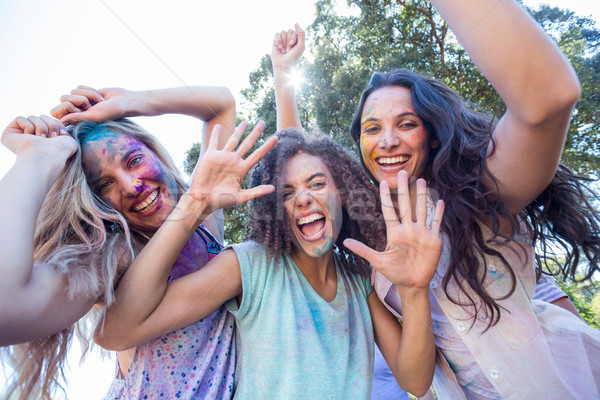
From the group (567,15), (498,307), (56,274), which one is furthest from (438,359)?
(567,15)

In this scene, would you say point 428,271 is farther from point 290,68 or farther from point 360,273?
point 290,68

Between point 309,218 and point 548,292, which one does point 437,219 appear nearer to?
point 309,218

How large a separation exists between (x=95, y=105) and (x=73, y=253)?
90cm

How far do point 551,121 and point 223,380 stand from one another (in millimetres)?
1860

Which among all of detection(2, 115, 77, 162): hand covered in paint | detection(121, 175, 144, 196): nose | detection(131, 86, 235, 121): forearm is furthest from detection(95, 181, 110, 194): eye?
detection(131, 86, 235, 121): forearm

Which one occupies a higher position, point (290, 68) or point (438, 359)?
point (290, 68)

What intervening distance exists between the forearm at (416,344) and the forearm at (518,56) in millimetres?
972

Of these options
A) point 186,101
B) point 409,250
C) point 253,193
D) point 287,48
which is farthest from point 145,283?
point 287,48

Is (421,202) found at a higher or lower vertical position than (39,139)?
higher

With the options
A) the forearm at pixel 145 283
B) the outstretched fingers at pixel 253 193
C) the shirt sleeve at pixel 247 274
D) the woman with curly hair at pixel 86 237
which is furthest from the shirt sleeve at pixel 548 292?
the forearm at pixel 145 283

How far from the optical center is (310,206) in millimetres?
2082

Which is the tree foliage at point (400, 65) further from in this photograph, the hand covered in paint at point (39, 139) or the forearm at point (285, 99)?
the hand covered in paint at point (39, 139)

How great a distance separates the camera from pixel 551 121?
1.28 m

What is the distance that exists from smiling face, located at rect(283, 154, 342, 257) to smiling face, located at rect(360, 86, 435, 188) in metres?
0.43
